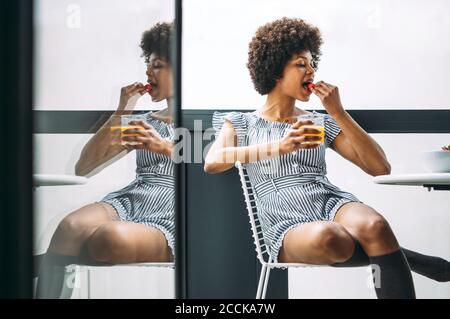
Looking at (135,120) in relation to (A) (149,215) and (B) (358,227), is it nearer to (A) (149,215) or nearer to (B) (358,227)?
(A) (149,215)

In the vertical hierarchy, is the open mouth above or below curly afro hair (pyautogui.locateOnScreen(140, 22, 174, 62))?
above

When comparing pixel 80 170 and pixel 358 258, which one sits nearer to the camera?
pixel 80 170

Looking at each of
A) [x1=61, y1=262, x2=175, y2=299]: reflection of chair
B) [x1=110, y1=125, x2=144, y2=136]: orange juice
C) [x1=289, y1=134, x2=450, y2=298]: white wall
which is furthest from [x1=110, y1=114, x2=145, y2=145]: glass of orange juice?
[x1=289, y1=134, x2=450, y2=298]: white wall

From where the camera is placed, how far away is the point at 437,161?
181 cm

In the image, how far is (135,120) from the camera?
0.64 meters

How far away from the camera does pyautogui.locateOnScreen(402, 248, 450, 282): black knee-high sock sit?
7.58 ft

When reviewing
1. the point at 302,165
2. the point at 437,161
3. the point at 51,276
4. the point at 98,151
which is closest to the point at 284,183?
the point at 302,165

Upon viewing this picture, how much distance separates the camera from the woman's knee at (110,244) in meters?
0.55

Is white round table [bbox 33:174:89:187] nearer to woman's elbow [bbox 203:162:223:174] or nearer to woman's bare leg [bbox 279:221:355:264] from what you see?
woman's bare leg [bbox 279:221:355:264]

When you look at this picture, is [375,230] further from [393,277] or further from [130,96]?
[130,96]
